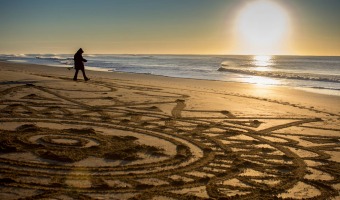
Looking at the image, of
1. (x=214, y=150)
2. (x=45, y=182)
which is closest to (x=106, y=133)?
(x=214, y=150)

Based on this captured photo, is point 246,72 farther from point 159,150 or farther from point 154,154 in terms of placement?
point 154,154

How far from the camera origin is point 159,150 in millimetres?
7969

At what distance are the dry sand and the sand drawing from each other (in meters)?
0.02

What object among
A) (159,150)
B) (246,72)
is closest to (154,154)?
(159,150)

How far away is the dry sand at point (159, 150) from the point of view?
19.1 feet

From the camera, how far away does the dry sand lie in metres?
5.82

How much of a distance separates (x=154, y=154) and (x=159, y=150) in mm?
321

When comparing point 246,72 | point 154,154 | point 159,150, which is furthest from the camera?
point 246,72

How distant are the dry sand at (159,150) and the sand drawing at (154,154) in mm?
18

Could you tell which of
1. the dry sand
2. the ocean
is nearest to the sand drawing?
the dry sand

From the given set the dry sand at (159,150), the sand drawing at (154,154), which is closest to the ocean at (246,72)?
the dry sand at (159,150)

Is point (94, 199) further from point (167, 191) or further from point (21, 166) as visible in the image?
point (21, 166)

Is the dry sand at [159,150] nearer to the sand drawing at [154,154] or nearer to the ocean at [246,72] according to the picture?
the sand drawing at [154,154]

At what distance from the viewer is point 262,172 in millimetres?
6867
